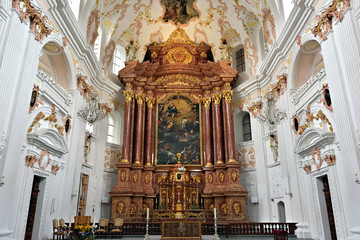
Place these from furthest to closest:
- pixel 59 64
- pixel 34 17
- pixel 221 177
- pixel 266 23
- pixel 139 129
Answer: pixel 139 129, pixel 221 177, pixel 266 23, pixel 59 64, pixel 34 17

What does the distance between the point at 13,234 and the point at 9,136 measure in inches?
110

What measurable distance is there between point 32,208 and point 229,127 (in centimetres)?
1017

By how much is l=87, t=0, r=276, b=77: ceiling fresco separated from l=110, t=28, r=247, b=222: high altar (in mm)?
734

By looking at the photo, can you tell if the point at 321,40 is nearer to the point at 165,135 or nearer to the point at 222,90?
the point at 222,90

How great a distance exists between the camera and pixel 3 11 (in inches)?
303

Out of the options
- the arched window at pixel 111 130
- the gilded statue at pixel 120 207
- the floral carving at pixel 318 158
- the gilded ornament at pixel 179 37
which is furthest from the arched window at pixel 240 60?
the gilded statue at pixel 120 207

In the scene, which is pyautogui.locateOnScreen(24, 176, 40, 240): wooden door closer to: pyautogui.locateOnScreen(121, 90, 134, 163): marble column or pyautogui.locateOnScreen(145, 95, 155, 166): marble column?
pyautogui.locateOnScreen(121, 90, 134, 163): marble column

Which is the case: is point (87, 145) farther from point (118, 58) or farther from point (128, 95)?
point (118, 58)

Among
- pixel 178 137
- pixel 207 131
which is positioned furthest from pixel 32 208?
pixel 207 131

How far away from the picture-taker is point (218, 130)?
16312 millimetres

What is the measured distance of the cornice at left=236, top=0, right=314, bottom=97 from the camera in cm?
1052

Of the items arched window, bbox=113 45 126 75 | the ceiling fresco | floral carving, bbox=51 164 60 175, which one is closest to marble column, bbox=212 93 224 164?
the ceiling fresco

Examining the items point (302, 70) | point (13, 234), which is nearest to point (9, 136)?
point (13, 234)

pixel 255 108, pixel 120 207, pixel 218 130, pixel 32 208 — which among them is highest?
pixel 255 108
